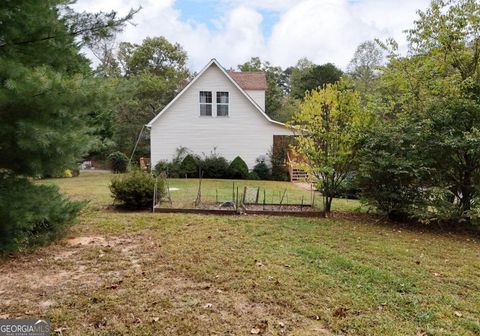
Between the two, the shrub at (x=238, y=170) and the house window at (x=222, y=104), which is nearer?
the shrub at (x=238, y=170)

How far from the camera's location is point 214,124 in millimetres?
20156

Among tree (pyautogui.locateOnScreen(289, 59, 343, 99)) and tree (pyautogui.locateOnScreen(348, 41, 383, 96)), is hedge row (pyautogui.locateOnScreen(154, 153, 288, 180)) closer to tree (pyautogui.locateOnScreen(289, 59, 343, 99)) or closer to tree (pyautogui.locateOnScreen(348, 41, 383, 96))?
tree (pyautogui.locateOnScreen(289, 59, 343, 99))

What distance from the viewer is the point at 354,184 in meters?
8.59

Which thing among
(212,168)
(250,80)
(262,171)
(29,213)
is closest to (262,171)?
(262,171)

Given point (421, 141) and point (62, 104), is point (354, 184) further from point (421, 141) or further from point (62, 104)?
point (62, 104)

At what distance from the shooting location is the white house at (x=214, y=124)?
1981 cm

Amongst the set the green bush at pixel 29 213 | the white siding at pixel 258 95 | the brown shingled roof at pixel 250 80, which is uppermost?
the brown shingled roof at pixel 250 80

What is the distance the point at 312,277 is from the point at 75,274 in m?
2.86

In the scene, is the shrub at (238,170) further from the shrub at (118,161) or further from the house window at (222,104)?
the shrub at (118,161)

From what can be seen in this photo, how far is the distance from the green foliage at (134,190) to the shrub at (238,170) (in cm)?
1035

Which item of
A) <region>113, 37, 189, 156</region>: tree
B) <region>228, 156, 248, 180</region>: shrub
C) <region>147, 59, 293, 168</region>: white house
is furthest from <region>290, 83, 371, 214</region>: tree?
<region>113, 37, 189, 156</region>: tree

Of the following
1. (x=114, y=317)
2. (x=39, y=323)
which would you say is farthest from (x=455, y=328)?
(x=39, y=323)

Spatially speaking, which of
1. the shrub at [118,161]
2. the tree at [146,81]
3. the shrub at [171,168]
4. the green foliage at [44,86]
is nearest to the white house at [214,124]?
the shrub at [171,168]

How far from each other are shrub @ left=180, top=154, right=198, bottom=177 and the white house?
0.91 metres
